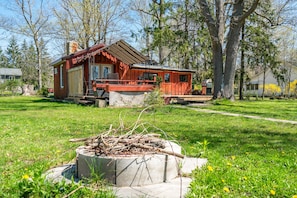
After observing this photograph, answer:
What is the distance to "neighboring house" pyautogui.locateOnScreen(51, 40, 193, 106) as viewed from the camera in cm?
1477

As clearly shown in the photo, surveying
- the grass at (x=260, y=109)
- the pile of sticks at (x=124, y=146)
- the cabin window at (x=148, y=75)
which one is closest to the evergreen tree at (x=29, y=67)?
the cabin window at (x=148, y=75)

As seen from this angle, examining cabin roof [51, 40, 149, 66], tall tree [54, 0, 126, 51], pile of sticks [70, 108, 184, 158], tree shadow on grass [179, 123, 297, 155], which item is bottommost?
tree shadow on grass [179, 123, 297, 155]

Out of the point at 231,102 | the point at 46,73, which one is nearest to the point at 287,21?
the point at 231,102

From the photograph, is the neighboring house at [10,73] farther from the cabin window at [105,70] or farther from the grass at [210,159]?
the grass at [210,159]

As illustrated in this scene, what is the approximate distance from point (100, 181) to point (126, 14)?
2734 centimetres

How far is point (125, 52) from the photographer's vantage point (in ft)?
55.6

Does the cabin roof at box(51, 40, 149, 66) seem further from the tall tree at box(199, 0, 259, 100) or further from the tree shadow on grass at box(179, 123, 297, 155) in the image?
the tree shadow on grass at box(179, 123, 297, 155)

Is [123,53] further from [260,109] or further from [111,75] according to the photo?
[260,109]

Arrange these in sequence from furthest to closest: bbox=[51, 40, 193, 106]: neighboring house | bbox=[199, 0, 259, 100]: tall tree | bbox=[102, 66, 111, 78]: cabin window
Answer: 1. bbox=[102, 66, 111, 78]: cabin window
2. bbox=[199, 0, 259, 100]: tall tree
3. bbox=[51, 40, 193, 106]: neighboring house

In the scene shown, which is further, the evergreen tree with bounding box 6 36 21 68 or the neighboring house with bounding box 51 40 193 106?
the evergreen tree with bounding box 6 36 21 68

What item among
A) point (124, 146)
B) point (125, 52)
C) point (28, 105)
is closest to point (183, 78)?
point (125, 52)

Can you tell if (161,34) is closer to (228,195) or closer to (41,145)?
(41,145)

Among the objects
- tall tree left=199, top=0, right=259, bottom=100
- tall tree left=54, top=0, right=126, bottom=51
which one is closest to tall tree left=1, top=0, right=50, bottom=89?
tall tree left=54, top=0, right=126, bottom=51

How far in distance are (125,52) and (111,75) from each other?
1.80 m
